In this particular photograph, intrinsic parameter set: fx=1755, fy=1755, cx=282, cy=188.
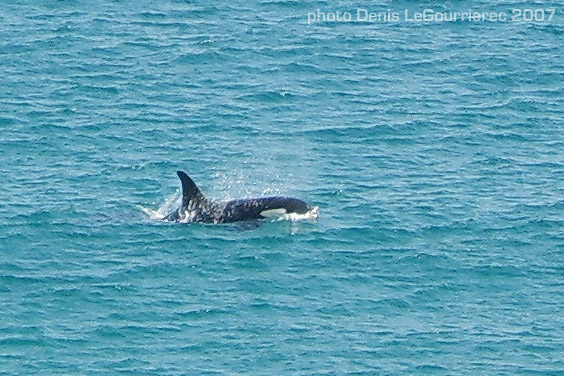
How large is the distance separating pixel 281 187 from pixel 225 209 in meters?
4.09

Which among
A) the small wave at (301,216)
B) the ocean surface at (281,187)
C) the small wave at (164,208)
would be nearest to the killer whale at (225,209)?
the small wave at (301,216)

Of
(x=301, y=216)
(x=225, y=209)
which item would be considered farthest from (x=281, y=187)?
(x=225, y=209)

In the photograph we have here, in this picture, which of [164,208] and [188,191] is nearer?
[188,191]

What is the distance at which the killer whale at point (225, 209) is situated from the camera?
220 ft

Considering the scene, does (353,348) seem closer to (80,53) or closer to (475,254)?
(475,254)

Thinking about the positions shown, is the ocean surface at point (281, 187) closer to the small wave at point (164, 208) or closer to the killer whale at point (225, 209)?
the small wave at point (164, 208)

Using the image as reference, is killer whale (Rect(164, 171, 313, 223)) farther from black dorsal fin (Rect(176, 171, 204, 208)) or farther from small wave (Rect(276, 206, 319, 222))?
small wave (Rect(276, 206, 319, 222))

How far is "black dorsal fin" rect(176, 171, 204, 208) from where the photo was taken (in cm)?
6661

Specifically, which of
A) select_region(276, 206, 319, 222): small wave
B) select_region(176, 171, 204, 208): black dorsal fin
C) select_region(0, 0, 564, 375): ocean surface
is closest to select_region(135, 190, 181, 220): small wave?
select_region(0, 0, 564, 375): ocean surface

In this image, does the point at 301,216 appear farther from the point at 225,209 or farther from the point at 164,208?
the point at 164,208

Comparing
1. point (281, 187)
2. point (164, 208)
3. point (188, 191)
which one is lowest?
point (164, 208)

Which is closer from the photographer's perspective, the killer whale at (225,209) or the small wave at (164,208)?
the killer whale at (225,209)

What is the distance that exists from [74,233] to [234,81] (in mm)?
17690

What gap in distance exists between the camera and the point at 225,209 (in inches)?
2650
